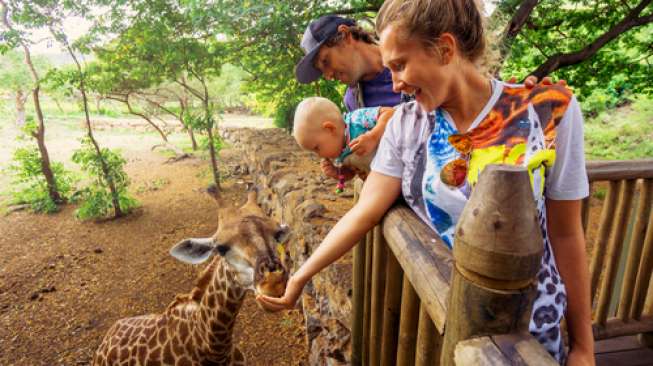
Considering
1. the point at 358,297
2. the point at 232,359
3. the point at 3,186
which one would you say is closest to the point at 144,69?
the point at 3,186

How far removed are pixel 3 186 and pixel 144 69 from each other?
6.27 m

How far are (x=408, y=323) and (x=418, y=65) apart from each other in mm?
816

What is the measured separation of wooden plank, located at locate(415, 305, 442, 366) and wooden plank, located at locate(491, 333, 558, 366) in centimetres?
34

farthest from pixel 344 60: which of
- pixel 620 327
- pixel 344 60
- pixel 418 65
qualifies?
pixel 620 327

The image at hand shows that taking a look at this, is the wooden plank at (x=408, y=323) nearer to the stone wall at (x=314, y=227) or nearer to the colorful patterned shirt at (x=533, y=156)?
the colorful patterned shirt at (x=533, y=156)

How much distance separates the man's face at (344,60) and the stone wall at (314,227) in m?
1.36

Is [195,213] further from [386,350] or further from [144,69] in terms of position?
[386,350]

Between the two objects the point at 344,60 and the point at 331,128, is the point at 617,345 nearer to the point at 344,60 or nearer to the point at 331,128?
the point at 331,128

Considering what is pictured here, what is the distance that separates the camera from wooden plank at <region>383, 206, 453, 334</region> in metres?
0.88

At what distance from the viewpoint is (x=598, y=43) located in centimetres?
523

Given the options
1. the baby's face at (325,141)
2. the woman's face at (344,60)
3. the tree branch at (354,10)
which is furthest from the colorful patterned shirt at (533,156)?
the tree branch at (354,10)

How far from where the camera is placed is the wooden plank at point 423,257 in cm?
88

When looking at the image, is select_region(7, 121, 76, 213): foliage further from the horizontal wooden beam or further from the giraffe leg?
the horizontal wooden beam

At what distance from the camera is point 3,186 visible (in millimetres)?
10477
